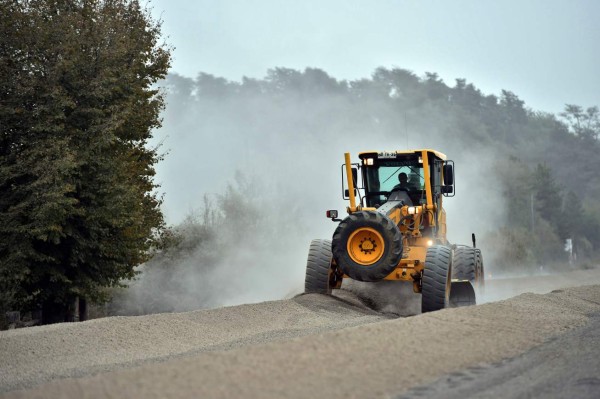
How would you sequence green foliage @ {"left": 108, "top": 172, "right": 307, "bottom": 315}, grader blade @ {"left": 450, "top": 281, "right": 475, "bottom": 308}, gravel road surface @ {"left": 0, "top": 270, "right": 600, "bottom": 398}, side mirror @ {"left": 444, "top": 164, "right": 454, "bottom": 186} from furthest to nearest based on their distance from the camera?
green foliage @ {"left": 108, "top": 172, "right": 307, "bottom": 315}, side mirror @ {"left": 444, "top": 164, "right": 454, "bottom": 186}, grader blade @ {"left": 450, "top": 281, "right": 475, "bottom": 308}, gravel road surface @ {"left": 0, "top": 270, "right": 600, "bottom": 398}

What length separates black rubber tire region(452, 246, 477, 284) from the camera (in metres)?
18.5

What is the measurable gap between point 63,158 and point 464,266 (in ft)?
30.7

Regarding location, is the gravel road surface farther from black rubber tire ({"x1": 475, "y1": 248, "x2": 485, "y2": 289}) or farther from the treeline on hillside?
the treeline on hillside

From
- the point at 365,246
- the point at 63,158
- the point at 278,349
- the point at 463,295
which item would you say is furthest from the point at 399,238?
the point at 63,158

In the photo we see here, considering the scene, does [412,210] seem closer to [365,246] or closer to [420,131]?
[365,246]

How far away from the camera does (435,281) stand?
54.7 ft

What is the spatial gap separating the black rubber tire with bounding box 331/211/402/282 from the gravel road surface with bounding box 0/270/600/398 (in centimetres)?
90

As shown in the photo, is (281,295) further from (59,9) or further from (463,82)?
(463,82)

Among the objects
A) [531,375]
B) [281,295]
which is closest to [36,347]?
[531,375]

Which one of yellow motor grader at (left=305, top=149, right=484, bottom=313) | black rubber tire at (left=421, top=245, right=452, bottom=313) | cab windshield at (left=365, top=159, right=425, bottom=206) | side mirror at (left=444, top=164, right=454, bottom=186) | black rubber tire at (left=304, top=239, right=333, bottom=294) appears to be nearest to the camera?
black rubber tire at (left=421, top=245, right=452, bottom=313)

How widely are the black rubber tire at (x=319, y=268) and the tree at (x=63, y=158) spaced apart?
5.94 meters

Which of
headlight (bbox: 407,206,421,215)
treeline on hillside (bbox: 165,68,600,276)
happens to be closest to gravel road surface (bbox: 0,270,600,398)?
headlight (bbox: 407,206,421,215)

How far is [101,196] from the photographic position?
909 inches

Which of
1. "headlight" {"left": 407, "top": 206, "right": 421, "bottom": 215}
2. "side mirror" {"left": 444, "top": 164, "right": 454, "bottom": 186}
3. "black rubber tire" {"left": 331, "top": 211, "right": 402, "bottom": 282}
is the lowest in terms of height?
"black rubber tire" {"left": 331, "top": 211, "right": 402, "bottom": 282}
